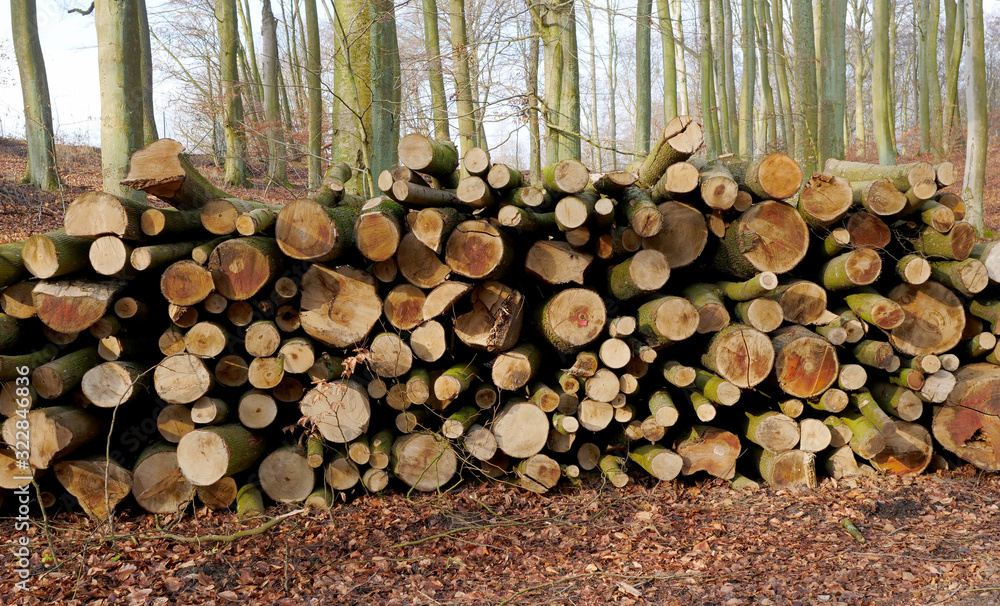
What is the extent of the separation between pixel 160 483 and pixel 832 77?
9.55 meters

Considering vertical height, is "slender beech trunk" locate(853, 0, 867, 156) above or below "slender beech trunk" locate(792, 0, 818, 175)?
above

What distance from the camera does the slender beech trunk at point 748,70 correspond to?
15055 mm

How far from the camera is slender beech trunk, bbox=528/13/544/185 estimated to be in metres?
8.69

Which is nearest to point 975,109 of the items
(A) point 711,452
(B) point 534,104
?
(B) point 534,104

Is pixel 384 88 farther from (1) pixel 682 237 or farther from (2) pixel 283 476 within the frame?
(2) pixel 283 476

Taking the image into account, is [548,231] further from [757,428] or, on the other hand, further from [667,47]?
[667,47]

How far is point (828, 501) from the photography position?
398 cm

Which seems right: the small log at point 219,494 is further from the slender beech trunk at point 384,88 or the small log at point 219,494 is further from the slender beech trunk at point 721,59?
the slender beech trunk at point 721,59

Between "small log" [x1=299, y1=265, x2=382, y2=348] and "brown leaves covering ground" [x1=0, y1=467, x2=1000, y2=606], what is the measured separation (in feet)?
3.60

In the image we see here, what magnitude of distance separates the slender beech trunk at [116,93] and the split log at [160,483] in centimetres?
271

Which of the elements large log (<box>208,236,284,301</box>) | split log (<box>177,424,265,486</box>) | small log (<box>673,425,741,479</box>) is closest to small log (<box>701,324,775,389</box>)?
small log (<box>673,425,741,479</box>)

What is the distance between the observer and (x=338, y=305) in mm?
4039

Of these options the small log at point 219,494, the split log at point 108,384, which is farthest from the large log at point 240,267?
the small log at point 219,494

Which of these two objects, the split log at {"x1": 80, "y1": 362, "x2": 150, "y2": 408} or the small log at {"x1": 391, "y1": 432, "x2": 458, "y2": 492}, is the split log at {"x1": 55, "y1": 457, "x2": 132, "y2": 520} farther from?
the small log at {"x1": 391, "y1": 432, "x2": 458, "y2": 492}
